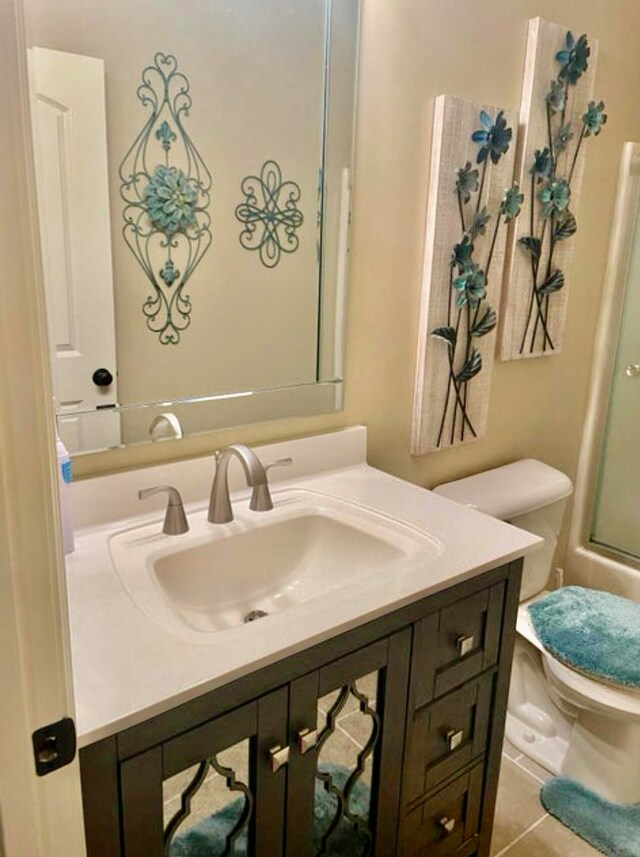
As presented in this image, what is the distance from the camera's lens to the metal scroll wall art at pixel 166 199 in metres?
1.22

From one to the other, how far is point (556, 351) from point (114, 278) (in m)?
1.40

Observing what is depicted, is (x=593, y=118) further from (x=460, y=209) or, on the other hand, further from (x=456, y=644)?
(x=456, y=644)

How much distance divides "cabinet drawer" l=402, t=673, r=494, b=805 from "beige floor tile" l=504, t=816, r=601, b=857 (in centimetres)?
45

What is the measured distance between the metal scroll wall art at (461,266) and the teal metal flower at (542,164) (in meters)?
0.10

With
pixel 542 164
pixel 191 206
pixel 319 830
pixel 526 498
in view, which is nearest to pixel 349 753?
pixel 319 830

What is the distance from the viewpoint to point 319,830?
1.11 meters

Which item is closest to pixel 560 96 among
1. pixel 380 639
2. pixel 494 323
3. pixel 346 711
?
pixel 494 323

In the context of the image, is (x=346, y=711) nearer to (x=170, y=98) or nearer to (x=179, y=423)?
(x=179, y=423)

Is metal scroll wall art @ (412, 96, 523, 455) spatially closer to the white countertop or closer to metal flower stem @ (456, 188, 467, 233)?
metal flower stem @ (456, 188, 467, 233)

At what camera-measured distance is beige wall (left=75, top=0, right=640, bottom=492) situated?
1.46 m

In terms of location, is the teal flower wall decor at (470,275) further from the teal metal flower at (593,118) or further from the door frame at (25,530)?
the door frame at (25,530)

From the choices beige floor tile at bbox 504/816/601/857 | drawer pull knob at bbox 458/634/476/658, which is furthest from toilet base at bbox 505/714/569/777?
drawer pull knob at bbox 458/634/476/658

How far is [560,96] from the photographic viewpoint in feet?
5.85

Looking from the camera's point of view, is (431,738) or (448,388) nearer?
(431,738)
